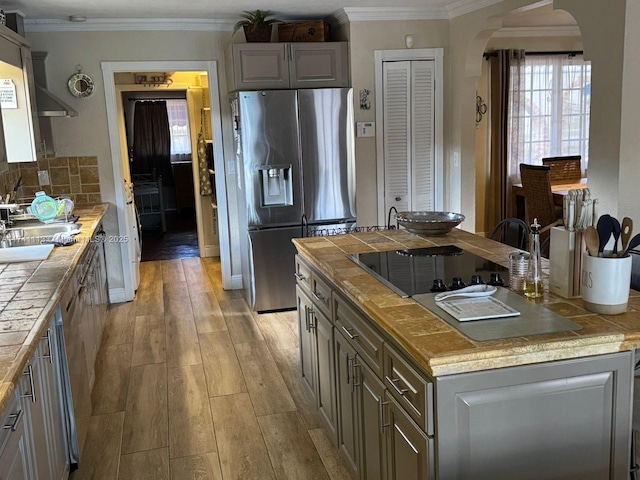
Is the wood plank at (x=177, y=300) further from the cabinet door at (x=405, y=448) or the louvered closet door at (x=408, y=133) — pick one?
the cabinet door at (x=405, y=448)

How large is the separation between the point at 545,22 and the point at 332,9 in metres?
3.02

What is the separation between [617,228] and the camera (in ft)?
6.49

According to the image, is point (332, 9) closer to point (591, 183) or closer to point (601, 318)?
point (591, 183)

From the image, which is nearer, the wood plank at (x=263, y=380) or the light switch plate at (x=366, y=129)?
the wood plank at (x=263, y=380)

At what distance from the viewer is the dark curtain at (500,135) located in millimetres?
7355

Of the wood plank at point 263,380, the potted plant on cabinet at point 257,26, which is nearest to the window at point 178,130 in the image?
the potted plant on cabinet at point 257,26

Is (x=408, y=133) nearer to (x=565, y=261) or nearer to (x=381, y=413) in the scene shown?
(x=565, y=261)

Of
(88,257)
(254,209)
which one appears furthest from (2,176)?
(254,209)

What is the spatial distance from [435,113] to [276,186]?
5.33 ft

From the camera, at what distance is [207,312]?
5387 millimetres

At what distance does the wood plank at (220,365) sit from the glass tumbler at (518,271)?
201 centimetres

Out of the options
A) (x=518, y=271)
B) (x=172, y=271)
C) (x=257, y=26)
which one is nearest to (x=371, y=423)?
(x=518, y=271)

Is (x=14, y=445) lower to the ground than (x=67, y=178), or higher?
lower

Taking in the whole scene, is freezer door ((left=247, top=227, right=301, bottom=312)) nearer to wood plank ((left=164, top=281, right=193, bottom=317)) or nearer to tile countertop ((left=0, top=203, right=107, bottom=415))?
wood plank ((left=164, top=281, right=193, bottom=317))
